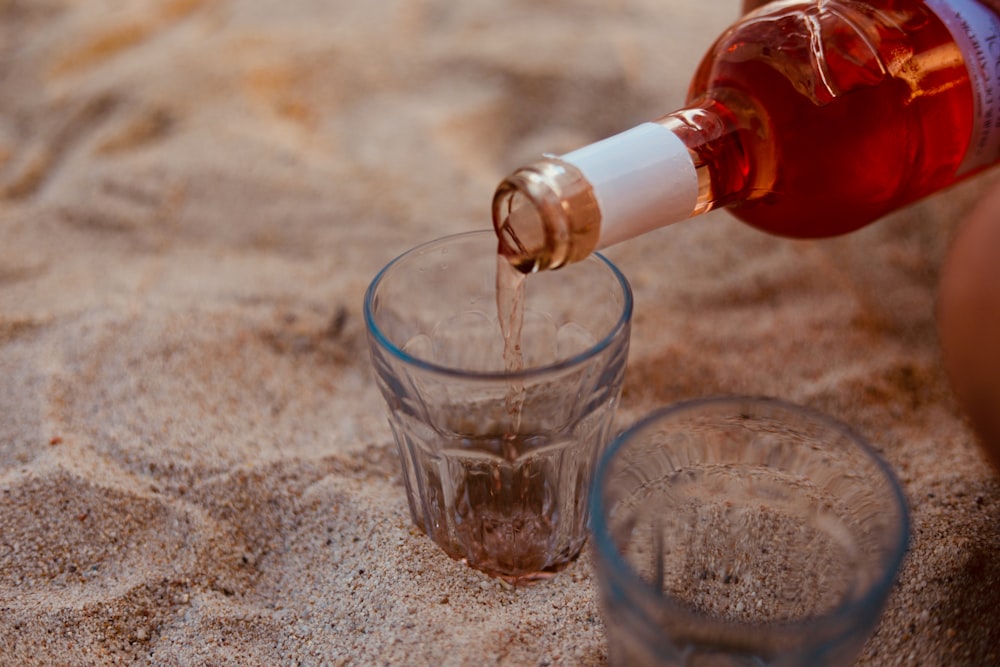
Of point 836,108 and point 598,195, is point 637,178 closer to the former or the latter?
point 598,195

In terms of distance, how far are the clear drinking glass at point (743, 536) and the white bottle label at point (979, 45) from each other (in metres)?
0.33

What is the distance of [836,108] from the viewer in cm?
73

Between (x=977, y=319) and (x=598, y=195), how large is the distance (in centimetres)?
43

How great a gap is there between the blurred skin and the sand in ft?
0.28

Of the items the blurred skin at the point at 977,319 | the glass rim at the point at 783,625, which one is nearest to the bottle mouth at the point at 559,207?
the glass rim at the point at 783,625

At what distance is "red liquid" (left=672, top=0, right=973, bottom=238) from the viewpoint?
73cm

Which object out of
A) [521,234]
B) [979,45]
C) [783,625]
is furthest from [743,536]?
[979,45]

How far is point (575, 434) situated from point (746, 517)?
0.48ft

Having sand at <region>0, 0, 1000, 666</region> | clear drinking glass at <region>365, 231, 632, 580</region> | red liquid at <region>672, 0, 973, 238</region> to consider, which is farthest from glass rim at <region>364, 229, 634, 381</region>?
sand at <region>0, 0, 1000, 666</region>

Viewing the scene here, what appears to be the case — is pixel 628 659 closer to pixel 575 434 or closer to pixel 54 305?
pixel 575 434

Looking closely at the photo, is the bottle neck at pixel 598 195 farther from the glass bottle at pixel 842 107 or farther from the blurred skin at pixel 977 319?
the blurred skin at pixel 977 319

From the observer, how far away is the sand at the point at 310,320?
754 mm

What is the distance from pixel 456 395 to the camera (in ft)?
2.24

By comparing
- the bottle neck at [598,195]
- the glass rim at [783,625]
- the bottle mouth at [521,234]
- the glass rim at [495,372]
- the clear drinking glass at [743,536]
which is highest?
the bottle neck at [598,195]
